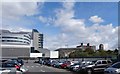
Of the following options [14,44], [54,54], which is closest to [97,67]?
[54,54]

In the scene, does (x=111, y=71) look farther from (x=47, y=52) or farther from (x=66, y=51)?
(x=66, y=51)

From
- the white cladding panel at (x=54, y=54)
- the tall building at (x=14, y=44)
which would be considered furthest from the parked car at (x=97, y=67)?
the white cladding panel at (x=54, y=54)

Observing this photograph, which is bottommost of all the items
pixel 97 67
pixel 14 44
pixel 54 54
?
pixel 97 67

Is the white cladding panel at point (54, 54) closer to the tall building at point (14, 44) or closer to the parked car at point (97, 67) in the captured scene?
the tall building at point (14, 44)

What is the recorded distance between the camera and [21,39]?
174250 mm

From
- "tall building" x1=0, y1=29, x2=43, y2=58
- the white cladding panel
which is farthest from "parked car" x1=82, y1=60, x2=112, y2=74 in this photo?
the white cladding panel

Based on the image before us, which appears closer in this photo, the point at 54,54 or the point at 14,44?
the point at 54,54

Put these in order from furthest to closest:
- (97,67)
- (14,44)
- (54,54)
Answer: (14,44)
(54,54)
(97,67)

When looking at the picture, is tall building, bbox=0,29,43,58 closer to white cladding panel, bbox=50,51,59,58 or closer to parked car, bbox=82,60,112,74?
white cladding panel, bbox=50,51,59,58

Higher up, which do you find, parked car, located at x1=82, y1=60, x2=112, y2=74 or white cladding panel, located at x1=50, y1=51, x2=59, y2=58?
white cladding panel, located at x1=50, y1=51, x2=59, y2=58

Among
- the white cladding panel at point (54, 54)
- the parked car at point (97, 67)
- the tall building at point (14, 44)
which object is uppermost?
the tall building at point (14, 44)

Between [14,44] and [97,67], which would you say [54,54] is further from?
[97,67]

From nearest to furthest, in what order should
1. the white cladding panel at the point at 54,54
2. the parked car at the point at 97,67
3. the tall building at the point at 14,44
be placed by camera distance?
the parked car at the point at 97,67
the tall building at the point at 14,44
the white cladding panel at the point at 54,54

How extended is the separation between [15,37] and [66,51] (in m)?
35.9
